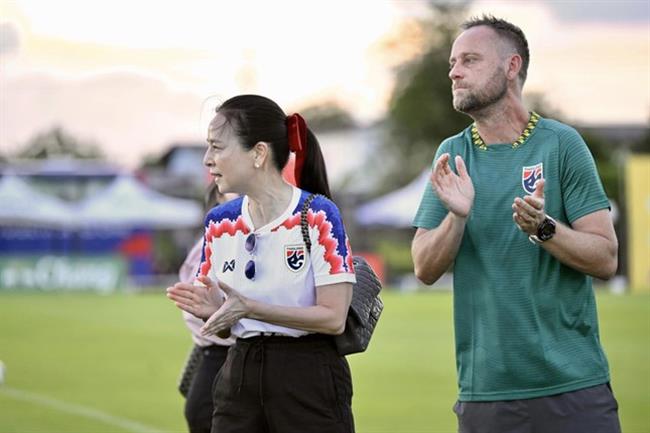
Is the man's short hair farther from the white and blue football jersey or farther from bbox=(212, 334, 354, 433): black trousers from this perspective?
bbox=(212, 334, 354, 433): black trousers

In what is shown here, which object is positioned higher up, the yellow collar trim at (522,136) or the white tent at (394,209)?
the yellow collar trim at (522,136)

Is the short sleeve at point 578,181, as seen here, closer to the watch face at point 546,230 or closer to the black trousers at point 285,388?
the watch face at point 546,230

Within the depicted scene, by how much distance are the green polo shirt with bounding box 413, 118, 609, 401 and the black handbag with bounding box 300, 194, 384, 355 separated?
474 mm

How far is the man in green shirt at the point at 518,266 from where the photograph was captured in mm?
5230

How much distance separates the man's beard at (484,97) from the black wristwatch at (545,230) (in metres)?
0.62

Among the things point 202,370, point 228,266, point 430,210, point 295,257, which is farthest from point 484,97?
point 202,370

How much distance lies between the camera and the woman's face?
554 cm

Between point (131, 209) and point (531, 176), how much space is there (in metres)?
47.0

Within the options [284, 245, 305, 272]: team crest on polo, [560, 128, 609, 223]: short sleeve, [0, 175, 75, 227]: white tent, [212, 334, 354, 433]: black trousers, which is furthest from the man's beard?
[0, 175, 75, 227]: white tent

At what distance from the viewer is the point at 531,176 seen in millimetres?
5285

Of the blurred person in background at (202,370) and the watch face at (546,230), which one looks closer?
the watch face at (546,230)

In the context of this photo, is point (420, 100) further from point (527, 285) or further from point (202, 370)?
point (527, 285)

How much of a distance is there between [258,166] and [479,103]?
0.93 meters

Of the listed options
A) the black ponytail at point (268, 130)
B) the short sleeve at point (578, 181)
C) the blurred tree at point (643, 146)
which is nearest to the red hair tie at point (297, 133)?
the black ponytail at point (268, 130)
